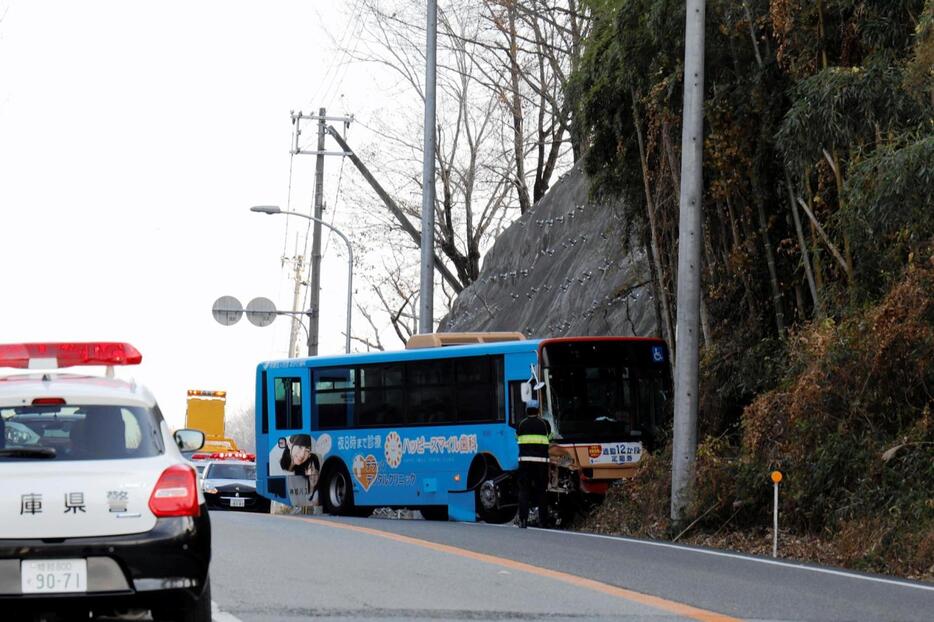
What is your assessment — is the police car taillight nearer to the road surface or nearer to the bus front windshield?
the road surface

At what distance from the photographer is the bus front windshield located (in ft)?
79.8

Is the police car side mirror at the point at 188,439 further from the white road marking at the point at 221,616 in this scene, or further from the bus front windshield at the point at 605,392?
the bus front windshield at the point at 605,392

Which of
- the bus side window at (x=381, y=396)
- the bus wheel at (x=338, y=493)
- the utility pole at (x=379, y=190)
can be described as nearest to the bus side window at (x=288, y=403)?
the bus wheel at (x=338, y=493)

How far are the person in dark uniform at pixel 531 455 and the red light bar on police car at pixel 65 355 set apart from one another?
12.3m

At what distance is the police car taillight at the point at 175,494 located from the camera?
884 cm

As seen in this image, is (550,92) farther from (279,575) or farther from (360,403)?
(279,575)

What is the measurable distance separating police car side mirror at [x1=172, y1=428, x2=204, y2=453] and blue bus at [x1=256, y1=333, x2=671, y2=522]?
45.9ft

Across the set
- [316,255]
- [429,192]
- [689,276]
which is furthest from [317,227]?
[689,276]

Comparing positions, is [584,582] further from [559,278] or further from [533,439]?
[559,278]

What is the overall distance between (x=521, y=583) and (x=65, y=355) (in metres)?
4.36

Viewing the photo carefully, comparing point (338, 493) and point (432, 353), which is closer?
point (432, 353)

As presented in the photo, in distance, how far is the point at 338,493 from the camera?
2933 cm

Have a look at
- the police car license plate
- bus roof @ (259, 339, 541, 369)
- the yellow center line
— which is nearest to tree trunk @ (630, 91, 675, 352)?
bus roof @ (259, 339, 541, 369)

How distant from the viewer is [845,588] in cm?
1307
